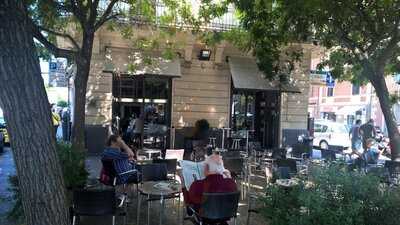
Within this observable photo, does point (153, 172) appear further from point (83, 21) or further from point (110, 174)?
point (83, 21)

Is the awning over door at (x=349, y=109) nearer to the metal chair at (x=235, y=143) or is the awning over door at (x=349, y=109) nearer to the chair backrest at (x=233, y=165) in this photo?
the metal chair at (x=235, y=143)

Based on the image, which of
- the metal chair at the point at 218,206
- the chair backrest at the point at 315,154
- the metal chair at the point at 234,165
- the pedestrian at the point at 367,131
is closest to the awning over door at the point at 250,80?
the chair backrest at the point at 315,154

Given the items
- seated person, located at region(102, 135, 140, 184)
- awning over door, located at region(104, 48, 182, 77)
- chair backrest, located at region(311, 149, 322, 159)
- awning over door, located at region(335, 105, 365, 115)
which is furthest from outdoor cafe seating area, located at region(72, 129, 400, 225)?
awning over door, located at region(335, 105, 365, 115)

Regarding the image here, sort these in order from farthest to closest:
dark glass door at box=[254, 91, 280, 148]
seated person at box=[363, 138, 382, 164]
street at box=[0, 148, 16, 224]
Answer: dark glass door at box=[254, 91, 280, 148]
seated person at box=[363, 138, 382, 164]
street at box=[0, 148, 16, 224]

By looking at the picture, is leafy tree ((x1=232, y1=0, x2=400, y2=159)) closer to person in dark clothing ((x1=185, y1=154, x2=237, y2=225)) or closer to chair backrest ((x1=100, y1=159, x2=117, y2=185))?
person in dark clothing ((x1=185, y1=154, x2=237, y2=225))

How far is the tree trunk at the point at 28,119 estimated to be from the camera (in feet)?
10.4

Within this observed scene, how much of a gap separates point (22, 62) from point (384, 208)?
3.30m

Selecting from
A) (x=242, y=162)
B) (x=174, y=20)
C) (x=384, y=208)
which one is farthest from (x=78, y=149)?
(x=174, y=20)

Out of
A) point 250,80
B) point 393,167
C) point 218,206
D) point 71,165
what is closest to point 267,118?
point 250,80

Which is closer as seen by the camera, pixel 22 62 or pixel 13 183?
pixel 22 62

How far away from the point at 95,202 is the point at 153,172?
2169 millimetres

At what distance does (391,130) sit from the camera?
1037 centimetres

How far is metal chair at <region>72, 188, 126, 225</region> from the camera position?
5.25m

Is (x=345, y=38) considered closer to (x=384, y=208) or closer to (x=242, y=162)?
(x=242, y=162)
